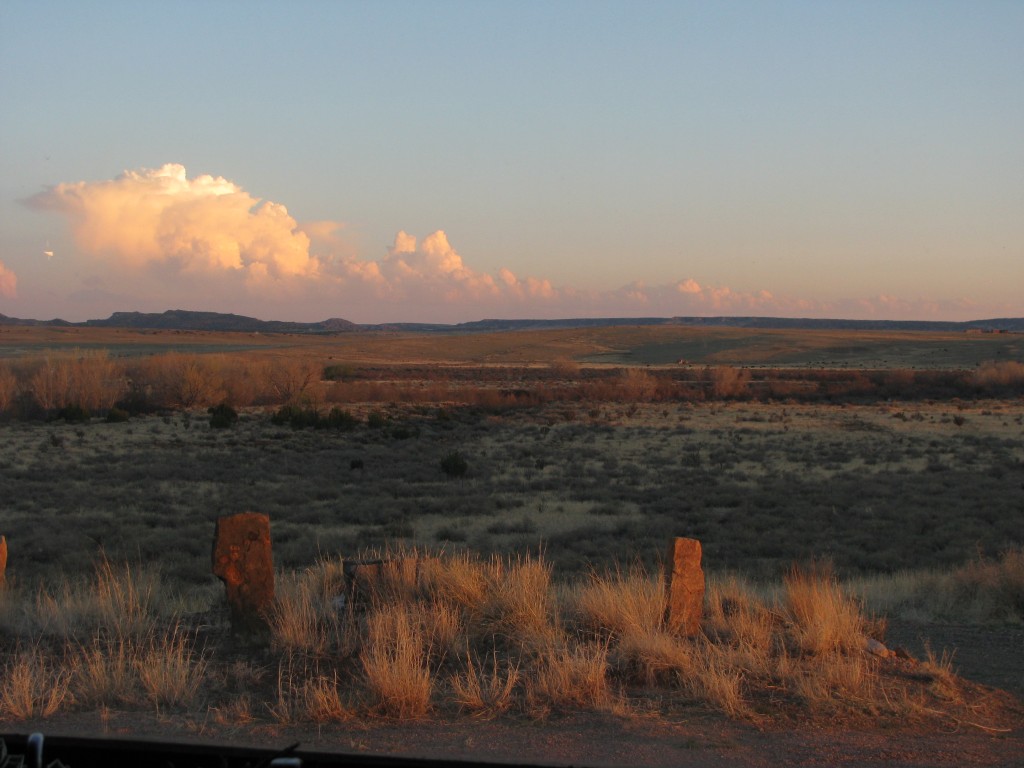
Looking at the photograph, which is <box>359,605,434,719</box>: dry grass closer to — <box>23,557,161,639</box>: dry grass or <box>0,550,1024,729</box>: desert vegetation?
<box>0,550,1024,729</box>: desert vegetation

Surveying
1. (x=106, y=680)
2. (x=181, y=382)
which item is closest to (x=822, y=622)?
(x=106, y=680)

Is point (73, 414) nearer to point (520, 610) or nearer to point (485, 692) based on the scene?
point (520, 610)

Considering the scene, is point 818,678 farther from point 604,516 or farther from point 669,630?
point 604,516

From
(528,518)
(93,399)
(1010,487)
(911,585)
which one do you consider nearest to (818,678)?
(911,585)

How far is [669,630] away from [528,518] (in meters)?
12.8

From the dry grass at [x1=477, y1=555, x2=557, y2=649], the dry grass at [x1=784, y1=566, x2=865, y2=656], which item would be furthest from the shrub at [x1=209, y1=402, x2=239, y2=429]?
the dry grass at [x1=784, y1=566, x2=865, y2=656]

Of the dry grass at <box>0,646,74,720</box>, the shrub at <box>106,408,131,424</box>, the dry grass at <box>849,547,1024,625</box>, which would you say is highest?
the dry grass at <box>0,646,74,720</box>

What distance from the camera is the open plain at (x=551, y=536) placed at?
232 inches

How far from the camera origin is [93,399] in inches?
1854

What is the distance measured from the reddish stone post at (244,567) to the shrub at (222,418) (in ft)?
115

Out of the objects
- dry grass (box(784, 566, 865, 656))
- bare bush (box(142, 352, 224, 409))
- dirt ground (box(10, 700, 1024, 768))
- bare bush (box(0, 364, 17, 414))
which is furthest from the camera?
bare bush (box(142, 352, 224, 409))

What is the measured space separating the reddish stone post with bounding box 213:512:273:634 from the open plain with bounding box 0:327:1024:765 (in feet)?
1.39

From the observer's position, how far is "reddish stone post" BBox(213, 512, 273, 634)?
7555 mm

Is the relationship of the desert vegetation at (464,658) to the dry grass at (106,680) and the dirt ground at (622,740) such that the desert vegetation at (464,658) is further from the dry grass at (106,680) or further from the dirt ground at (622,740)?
the dirt ground at (622,740)
